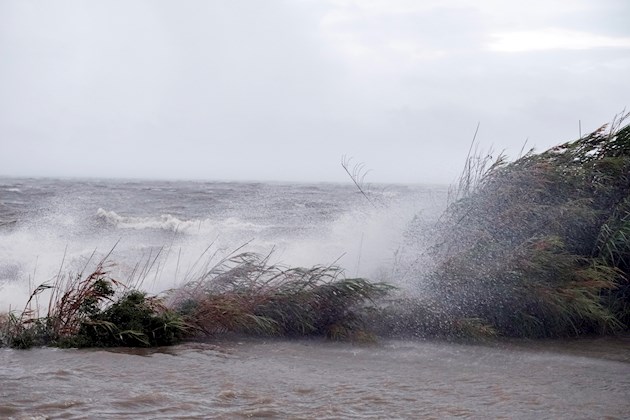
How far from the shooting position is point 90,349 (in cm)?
743

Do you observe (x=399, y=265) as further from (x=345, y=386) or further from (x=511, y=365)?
(x=345, y=386)

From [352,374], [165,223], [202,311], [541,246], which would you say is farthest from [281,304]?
[165,223]

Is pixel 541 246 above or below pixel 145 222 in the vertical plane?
above

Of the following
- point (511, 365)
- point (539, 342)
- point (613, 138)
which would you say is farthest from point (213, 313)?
point (613, 138)

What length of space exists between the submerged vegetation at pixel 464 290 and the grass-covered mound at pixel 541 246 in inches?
0.7

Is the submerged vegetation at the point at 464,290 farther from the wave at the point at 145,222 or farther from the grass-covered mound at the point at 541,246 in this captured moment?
the wave at the point at 145,222

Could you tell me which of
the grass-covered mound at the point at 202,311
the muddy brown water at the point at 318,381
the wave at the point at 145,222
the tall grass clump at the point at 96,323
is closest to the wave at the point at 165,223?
the wave at the point at 145,222

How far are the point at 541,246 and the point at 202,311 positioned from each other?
13.8ft

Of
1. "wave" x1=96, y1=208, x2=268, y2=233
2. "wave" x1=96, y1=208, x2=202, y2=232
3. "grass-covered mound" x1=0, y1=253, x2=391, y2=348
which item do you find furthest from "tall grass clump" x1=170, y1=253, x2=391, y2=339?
"wave" x1=96, y1=208, x2=202, y2=232

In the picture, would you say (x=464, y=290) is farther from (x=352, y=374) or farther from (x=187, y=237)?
(x=187, y=237)

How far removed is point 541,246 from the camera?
28.9 ft

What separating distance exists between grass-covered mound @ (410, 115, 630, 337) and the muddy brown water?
1.83ft

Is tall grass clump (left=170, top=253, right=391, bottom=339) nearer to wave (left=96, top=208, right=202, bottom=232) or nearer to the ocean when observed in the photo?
the ocean

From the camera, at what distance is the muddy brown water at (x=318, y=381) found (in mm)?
5613
